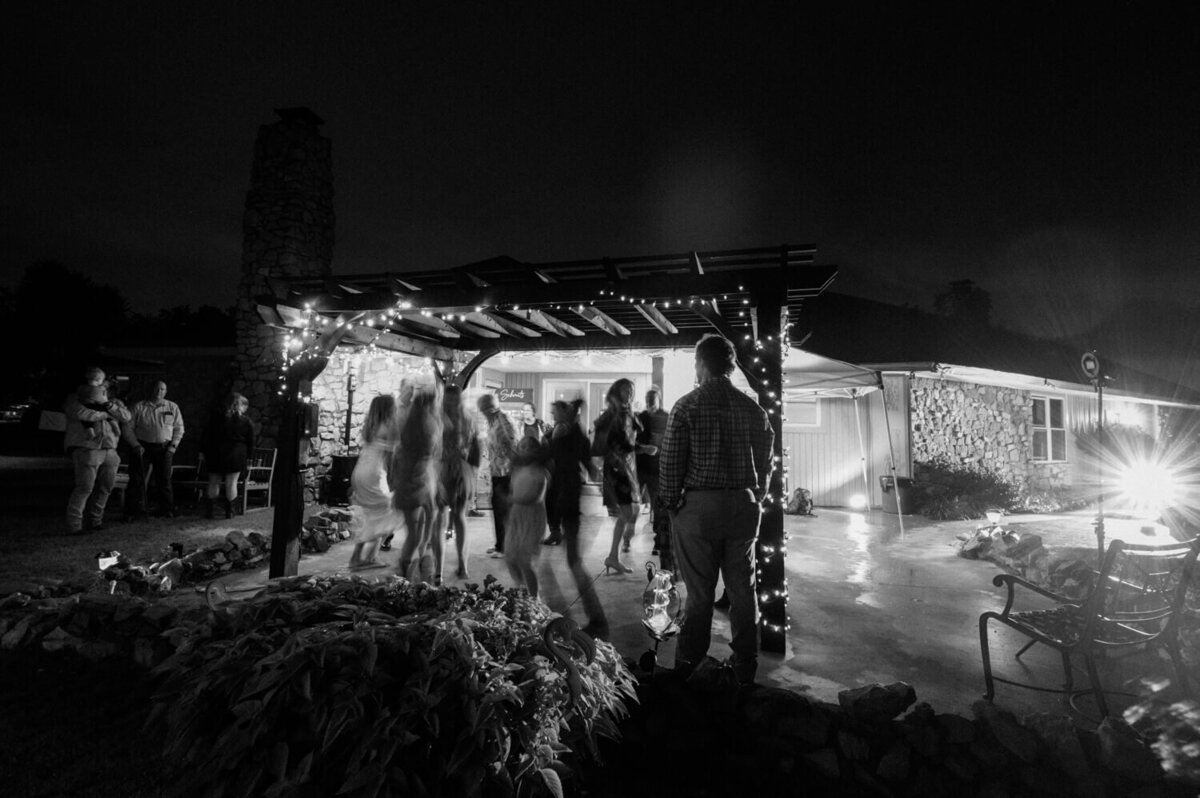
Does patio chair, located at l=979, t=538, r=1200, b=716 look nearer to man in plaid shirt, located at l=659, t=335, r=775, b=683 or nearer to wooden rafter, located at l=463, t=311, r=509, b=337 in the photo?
man in plaid shirt, located at l=659, t=335, r=775, b=683

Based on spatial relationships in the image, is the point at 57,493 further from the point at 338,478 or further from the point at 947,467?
the point at 947,467

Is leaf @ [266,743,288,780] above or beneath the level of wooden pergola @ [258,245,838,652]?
beneath

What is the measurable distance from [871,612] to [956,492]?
7.16 meters

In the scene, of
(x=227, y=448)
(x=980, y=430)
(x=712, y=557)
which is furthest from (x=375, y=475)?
(x=980, y=430)

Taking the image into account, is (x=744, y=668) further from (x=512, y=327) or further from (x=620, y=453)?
(x=512, y=327)

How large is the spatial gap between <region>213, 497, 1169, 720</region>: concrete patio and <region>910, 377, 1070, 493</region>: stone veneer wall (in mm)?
3057

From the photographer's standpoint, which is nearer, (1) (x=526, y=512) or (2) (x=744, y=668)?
(2) (x=744, y=668)

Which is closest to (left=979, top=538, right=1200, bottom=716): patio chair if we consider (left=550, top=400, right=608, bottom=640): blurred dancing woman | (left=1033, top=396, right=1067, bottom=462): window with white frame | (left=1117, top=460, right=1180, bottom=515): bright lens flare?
(left=550, top=400, right=608, bottom=640): blurred dancing woman

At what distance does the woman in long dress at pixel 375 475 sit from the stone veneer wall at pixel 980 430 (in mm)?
9500

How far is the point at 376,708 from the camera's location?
1.61 m

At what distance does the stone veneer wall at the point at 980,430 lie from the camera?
11.0 meters

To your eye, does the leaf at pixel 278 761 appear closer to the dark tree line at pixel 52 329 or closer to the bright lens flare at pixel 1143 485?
the bright lens flare at pixel 1143 485

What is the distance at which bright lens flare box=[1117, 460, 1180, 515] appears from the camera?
409 inches

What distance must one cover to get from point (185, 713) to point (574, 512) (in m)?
2.60
